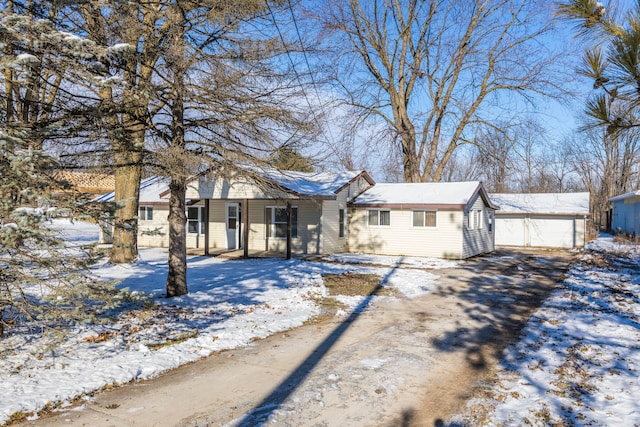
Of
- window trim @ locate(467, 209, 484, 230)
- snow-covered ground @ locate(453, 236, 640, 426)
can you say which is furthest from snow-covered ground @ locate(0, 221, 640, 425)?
window trim @ locate(467, 209, 484, 230)

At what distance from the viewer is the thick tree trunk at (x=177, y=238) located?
9.65m

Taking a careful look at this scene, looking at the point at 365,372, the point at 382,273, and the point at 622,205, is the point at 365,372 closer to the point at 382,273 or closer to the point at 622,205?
the point at 382,273

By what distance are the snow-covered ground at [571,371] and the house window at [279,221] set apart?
11855mm

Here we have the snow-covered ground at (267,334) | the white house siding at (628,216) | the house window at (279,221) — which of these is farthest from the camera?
the white house siding at (628,216)

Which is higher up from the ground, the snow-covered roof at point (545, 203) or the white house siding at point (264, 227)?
the snow-covered roof at point (545, 203)

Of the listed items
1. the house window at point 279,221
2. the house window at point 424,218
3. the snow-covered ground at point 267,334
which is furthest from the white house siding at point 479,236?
the house window at point 279,221

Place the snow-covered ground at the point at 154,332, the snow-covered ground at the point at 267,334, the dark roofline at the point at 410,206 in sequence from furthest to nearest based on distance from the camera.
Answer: the dark roofline at the point at 410,206
the snow-covered ground at the point at 154,332
the snow-covered ground at the point at 267,334

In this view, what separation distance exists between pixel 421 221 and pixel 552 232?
12.1 meters

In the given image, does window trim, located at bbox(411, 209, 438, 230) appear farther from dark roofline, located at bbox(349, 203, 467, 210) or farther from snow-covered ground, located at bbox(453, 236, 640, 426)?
snow-covered ground, located at bbox(453, 236, 640, 426)

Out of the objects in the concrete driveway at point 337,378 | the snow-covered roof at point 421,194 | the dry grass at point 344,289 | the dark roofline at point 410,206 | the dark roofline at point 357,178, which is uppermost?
the dark roofline at point 357,178

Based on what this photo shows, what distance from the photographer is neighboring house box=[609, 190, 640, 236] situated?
1210 inches

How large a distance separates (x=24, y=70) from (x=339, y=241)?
691 inches

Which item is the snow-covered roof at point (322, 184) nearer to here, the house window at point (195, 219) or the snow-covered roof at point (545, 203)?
the house window at point (195, 219)

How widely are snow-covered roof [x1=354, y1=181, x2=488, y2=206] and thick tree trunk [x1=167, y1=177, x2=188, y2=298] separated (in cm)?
1249
